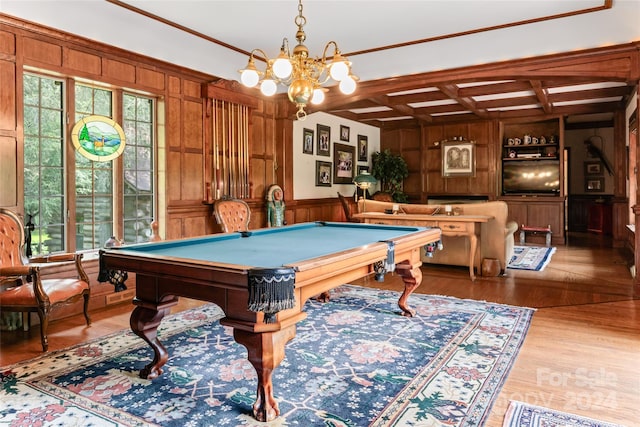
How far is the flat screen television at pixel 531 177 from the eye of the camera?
9617mm

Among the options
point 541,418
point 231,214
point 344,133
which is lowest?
point 541,418

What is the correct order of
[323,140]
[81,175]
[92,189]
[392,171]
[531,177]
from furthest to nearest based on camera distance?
[392,171], [531,177], [323,140], [92,189], [81,175]

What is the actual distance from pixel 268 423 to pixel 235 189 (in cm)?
445

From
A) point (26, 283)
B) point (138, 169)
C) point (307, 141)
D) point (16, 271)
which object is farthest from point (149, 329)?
point (307, 141)

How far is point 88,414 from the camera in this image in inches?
89.4

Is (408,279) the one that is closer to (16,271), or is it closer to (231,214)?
(231,214)

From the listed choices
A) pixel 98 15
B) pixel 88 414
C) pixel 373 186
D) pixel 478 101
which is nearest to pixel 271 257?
pixel 88 414

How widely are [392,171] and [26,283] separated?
27.0 ft

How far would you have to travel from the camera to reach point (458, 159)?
33.7 feet

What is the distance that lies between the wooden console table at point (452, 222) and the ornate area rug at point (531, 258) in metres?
1.07

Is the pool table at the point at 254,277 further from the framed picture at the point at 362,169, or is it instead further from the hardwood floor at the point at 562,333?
the framed picture at the point at 362,169

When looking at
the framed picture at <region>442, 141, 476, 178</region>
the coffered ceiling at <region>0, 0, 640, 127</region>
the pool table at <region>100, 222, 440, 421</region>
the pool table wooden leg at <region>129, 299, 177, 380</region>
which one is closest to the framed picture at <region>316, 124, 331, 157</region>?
the coffered ceiling at <region>0, 0, 640, 127</region>

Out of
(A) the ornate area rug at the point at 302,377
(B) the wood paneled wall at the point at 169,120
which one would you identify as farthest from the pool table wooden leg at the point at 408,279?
(B) the wood paneled wall at the point at 169,120

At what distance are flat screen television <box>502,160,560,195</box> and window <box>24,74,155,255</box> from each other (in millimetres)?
8076
